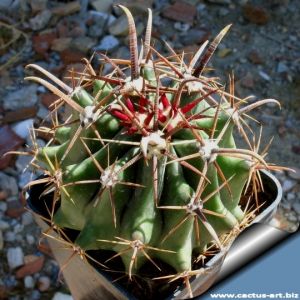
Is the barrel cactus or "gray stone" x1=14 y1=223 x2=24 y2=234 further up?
the barrel cactus

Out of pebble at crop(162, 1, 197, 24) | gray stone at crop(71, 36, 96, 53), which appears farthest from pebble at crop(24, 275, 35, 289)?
pebble at crop(162, 1, 197, 24)

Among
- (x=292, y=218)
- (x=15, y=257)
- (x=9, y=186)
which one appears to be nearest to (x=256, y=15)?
(x=292, y=218)

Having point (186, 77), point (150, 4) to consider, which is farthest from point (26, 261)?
point (150, 4)

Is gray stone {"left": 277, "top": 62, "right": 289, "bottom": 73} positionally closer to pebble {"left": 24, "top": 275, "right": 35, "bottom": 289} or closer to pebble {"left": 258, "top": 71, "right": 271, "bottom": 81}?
pebble {"left": 258, "top": 71, "right": 271, "bottom": 81}

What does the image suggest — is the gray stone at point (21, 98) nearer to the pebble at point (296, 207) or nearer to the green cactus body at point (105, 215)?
the pebble at point (296, 207)

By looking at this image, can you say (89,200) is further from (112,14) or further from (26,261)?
(112,14)

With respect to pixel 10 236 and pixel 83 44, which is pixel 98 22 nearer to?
pixel 83 44
